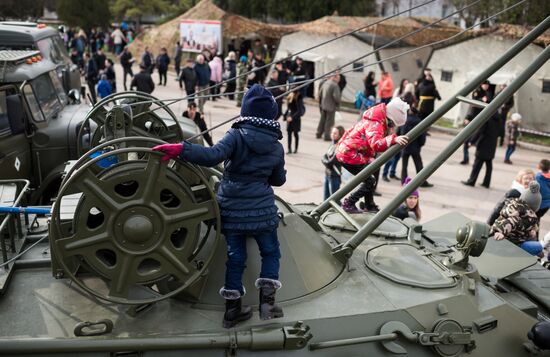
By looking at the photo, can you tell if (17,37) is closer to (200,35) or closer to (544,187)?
(544,187)

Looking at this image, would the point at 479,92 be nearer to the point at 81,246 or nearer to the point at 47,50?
the point at 47,50

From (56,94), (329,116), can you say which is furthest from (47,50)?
(329,116)

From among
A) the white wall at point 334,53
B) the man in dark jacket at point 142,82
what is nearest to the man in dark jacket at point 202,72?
the man in dark jacket at point 142,82

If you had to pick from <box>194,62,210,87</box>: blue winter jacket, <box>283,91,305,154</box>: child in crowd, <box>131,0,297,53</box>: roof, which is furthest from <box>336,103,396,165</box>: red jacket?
<box>131,0,297,53</box>: roof

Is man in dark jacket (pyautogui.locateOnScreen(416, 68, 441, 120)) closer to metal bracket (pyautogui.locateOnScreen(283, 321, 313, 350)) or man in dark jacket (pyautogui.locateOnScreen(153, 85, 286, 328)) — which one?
man in dark jacket (pyautogui.locateOnScreen(153, 85, 286, 328))

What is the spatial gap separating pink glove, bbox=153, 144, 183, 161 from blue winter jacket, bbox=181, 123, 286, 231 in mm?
342

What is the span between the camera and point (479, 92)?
15297 mm

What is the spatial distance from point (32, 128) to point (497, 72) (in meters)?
12.4

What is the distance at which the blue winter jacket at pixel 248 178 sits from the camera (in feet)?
13.4

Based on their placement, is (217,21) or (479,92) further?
(217,21)

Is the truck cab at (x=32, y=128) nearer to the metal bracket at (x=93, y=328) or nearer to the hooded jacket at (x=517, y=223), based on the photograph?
the metal bracket at (x=93, y=328)

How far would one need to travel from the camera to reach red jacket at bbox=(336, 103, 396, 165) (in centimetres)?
580

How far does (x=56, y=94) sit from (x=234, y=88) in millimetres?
9567

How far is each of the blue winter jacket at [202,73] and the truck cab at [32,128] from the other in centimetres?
805
